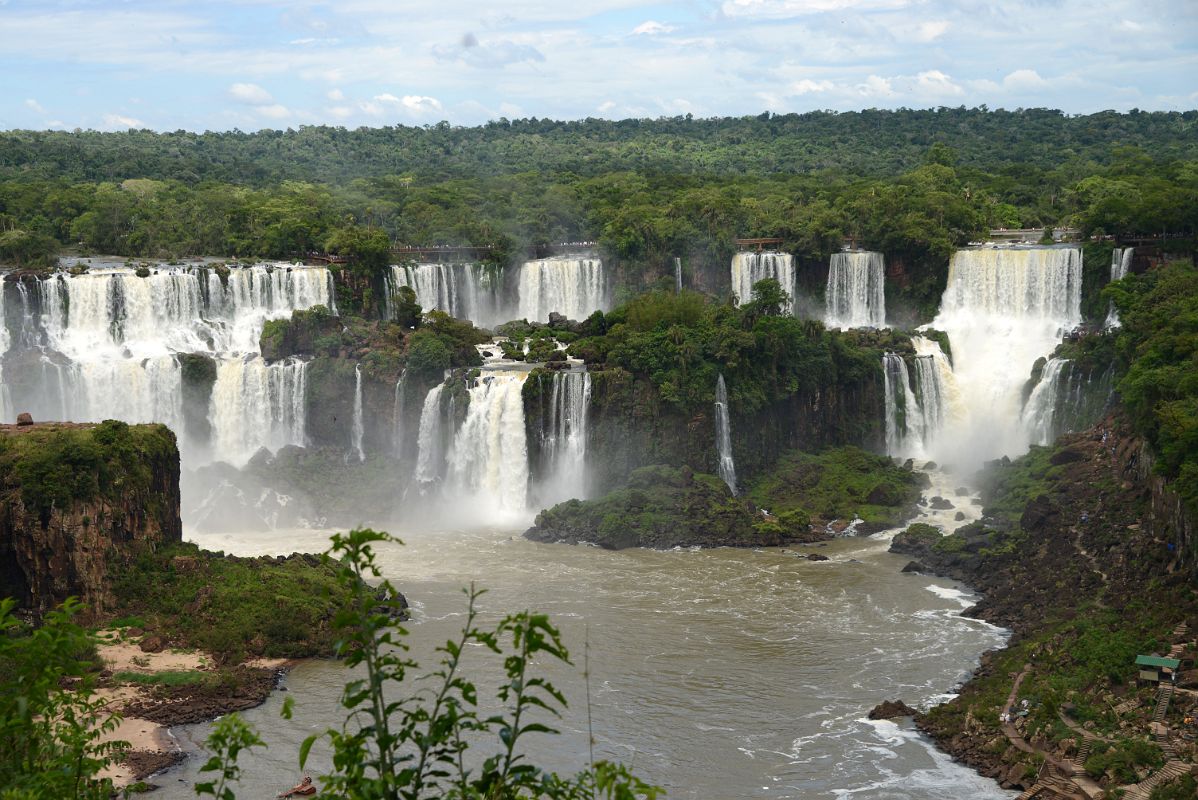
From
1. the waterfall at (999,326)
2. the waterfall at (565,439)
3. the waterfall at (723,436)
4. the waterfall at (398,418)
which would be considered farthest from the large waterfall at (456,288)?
the waterfall at (999,326)

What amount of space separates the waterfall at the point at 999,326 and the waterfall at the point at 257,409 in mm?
23583

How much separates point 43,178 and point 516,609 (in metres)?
61.5

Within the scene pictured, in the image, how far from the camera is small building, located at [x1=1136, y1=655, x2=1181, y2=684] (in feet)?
88.4

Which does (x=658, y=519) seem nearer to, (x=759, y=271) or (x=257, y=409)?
(x=257, y=409)

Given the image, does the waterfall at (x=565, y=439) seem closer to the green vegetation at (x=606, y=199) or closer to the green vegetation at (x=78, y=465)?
the green vegetation at (x=606, y=199)

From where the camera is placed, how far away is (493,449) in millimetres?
50469

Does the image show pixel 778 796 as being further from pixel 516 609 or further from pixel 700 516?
pixel 700 516

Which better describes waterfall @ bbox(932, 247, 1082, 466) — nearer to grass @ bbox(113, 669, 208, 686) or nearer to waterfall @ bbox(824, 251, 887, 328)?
waterfall @ bbox(824, 251, 887, 328)

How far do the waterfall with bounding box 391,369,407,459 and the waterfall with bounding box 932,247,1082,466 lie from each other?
19.6 meters

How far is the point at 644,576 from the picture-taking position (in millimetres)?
41031

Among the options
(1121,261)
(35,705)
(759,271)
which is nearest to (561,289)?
(759,271)

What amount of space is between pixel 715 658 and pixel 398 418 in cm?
2190

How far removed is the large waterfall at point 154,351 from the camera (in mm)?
52125

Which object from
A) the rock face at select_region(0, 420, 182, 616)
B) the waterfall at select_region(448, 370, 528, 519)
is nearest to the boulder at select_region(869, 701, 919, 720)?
the rock face at select_region(0, 420, 182, 616)
